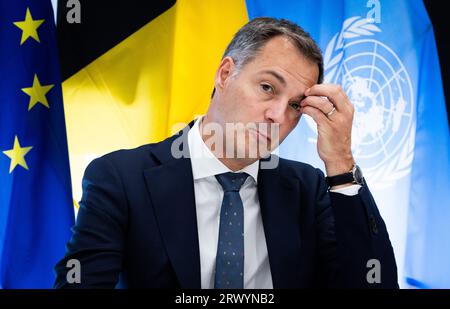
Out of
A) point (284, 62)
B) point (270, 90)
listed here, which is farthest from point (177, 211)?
point (284, 62)

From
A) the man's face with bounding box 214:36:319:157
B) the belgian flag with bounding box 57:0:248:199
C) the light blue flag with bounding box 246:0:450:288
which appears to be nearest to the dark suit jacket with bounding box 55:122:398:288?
the man's face with bounding box 214:36:319:157

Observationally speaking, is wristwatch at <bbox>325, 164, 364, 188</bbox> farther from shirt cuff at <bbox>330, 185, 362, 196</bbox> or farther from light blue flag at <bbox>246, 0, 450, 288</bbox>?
light blue flag at <bbox>246, 0, 450, 288</bbox>

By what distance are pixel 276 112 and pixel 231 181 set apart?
313 mm

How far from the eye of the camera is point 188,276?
5.41ft

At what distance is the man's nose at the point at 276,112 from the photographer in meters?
Result: 1.72

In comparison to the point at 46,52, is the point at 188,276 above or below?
below

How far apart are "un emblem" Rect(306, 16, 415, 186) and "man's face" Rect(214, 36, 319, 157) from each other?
3.37ft

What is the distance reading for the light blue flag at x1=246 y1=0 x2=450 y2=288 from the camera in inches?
105

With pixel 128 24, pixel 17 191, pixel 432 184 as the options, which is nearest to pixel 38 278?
pixel 17 191

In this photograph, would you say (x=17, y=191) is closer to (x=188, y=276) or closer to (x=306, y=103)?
(x=188, y=276)

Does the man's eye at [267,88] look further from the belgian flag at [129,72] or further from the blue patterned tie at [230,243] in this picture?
the belgian flag at [129,72]

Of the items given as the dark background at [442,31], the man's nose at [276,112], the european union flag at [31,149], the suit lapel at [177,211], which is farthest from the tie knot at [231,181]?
the dark background at [442,31]

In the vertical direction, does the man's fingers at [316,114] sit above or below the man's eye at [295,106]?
below

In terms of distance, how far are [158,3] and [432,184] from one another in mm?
1850
